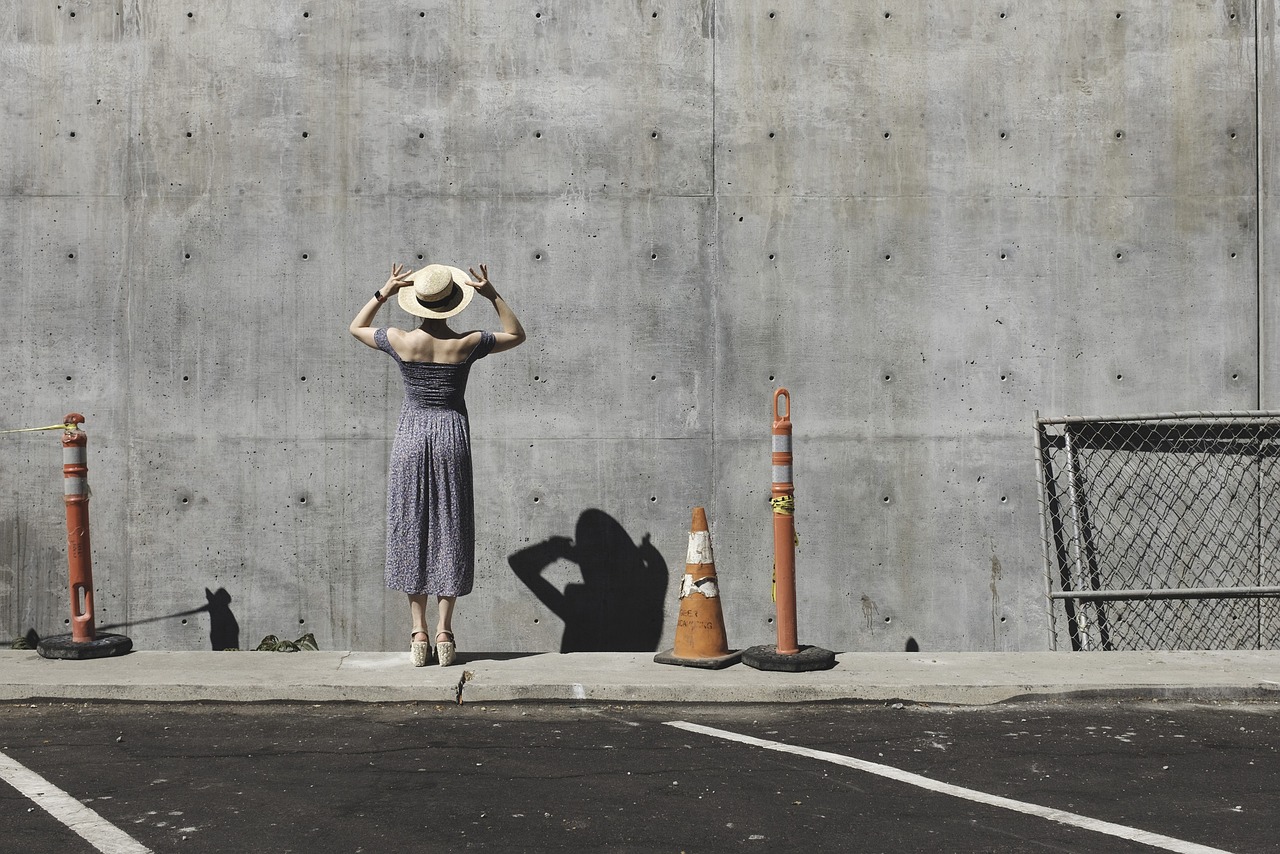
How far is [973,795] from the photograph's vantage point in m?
4.93

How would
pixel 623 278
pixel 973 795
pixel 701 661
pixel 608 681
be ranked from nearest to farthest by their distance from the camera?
pixel 973 795 → pixel 608 681 → pixel 701 661 → pixel 623 278

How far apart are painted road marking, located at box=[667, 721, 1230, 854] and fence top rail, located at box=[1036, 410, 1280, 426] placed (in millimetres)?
3484

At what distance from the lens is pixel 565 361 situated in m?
8.33

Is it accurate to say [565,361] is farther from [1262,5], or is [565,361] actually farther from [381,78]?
[1262,5]

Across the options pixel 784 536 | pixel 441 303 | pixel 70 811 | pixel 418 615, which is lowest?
pixel 70 811

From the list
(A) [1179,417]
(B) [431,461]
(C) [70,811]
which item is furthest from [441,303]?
(A) [1179,417]

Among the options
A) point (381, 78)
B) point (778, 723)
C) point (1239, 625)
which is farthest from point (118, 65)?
point (1239, 625)

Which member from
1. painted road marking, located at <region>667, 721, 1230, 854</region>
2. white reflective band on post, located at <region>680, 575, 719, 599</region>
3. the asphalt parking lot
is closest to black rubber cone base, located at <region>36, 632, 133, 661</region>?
the asphalt parking lot

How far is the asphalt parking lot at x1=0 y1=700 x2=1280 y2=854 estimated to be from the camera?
14.6ft

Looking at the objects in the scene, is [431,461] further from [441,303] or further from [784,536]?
[784,536]

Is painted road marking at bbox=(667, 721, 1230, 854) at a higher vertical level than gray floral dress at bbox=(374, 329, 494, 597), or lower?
lower

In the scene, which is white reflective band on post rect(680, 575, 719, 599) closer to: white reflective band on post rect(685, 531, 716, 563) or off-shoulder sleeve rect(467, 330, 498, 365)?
white reflective band on post rect(685, 531, 716, 563)

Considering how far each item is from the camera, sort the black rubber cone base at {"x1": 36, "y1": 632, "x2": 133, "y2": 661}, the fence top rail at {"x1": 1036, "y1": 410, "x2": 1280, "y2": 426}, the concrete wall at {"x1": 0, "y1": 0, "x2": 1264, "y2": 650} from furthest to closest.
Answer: the concrete wall at {"x1": 0, "y1": 0, "x2": 1264, "y2": 650} < the fence top rail at {"x1": 1036, "y1": 410, "x2": 1280, "y2": 426} < the black rubber cone base at {"x1": 36, "y1": 632, "x2": 133, "y2": 661}

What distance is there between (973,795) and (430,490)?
342 centimetres
